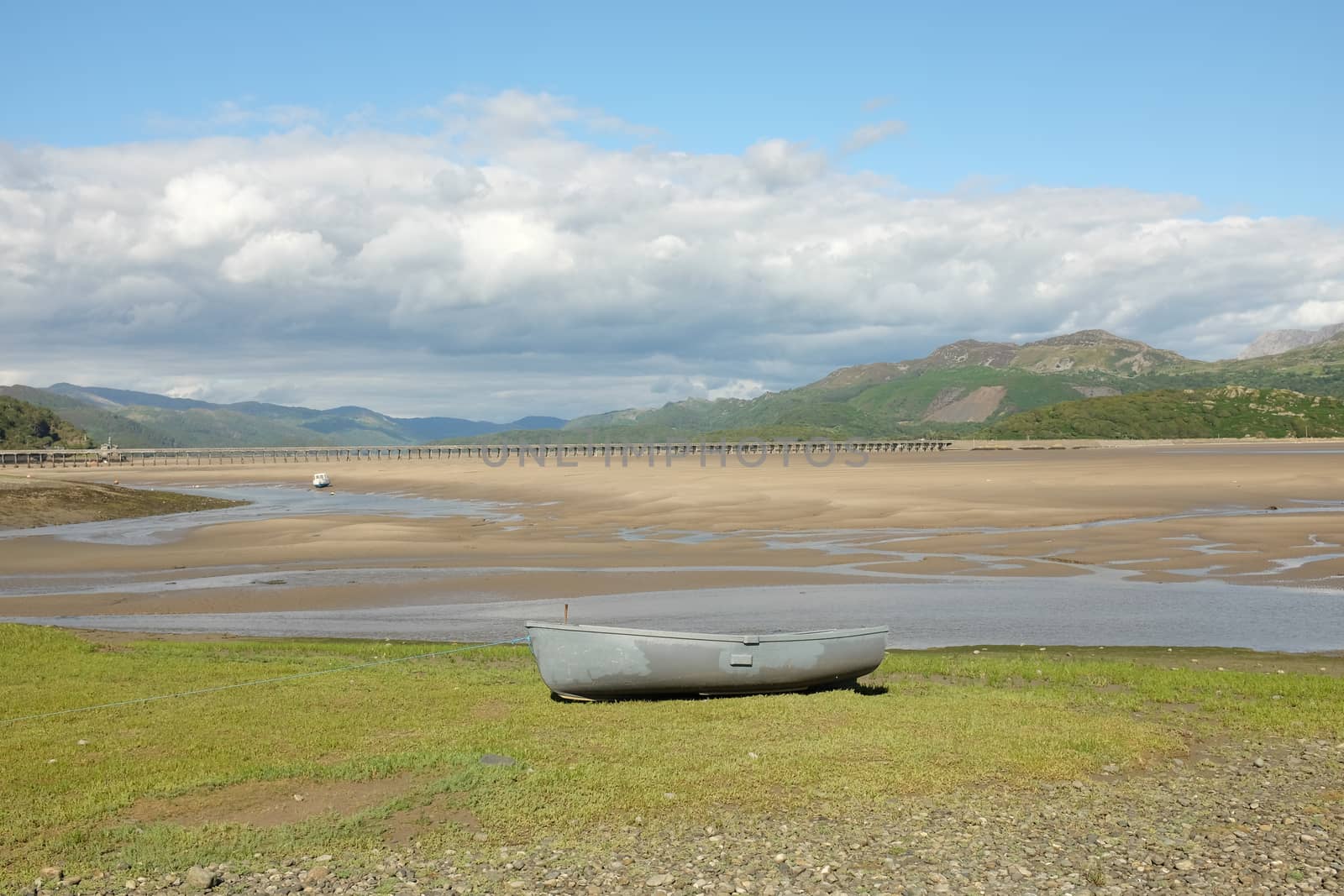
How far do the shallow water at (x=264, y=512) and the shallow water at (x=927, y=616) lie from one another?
84.7ft

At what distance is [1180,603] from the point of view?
26.3m

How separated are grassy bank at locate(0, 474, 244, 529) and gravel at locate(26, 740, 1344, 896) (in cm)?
5520

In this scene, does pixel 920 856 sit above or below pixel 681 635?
below

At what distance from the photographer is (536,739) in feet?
42.1

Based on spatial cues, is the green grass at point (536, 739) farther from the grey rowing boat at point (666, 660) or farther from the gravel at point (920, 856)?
the gravel at point (920, 856)

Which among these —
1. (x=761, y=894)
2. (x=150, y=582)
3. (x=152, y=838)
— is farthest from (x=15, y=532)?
(x=761, y=894)

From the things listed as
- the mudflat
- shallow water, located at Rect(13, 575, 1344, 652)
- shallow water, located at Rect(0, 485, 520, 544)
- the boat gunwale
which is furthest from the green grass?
shallow water, located at Rect(0, 485, 520, 544)

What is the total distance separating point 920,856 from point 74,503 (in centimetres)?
6442

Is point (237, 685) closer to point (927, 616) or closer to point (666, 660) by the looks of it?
point (666, 660)

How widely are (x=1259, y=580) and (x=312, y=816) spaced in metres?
27.9

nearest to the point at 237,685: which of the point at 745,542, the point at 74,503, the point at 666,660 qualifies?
the point at 666,660

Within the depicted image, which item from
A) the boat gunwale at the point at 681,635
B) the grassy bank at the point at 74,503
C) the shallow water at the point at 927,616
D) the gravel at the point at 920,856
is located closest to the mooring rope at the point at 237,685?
the shallow water at the point at 927,616

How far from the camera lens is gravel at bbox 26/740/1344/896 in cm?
847

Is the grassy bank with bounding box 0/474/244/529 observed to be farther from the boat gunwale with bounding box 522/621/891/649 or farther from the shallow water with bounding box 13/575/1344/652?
the boat gunwale with bounding box 522/621/891/649
